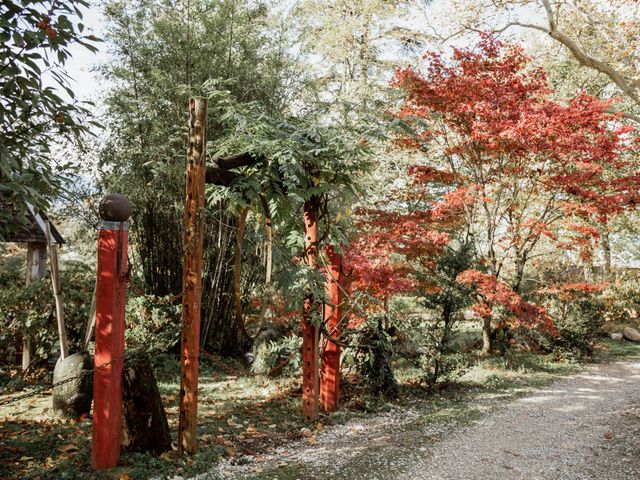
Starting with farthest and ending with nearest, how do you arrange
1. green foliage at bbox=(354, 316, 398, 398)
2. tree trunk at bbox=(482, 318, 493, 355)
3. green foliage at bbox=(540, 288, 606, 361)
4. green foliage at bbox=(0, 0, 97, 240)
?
tree trunk at bbox=(482, 318, 493, 355) → green foliage at bbox=(540, 288, 606, 361) → green foliage at bbox=(354, 316, 398, 398) → green foliage at bbox=(0, 0, 97, 240)

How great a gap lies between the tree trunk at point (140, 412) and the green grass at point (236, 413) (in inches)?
3.7

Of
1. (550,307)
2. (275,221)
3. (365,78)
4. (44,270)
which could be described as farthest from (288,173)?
(365,78)

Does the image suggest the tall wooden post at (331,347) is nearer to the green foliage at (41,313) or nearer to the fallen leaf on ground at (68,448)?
the fallen leaf on ground at (68,448)

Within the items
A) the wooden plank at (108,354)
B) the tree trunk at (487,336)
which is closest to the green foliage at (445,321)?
the tree trunk at (487,336)

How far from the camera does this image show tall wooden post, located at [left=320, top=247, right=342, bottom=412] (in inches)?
176

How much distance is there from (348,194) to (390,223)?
2.67m

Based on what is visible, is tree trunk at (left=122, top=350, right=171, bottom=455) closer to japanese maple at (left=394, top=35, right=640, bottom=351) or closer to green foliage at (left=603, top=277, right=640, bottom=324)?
japanese maple at (left=394, top=35, right=640, bottom=351)

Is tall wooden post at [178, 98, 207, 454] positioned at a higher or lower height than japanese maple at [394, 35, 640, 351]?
lower

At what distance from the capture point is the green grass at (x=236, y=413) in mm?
2986

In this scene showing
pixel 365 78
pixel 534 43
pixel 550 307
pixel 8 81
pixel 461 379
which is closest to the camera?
pixel 8 81

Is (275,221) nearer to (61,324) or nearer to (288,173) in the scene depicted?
(288,173)

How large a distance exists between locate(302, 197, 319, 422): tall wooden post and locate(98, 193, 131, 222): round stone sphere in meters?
1.61

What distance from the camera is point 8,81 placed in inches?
91.7

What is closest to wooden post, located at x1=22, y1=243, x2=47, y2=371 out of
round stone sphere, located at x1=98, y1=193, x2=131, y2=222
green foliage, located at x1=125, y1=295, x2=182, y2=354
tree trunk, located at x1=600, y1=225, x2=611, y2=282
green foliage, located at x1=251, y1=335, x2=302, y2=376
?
green foliage, located at x1=125, y1=295, x2=182, y2=354
